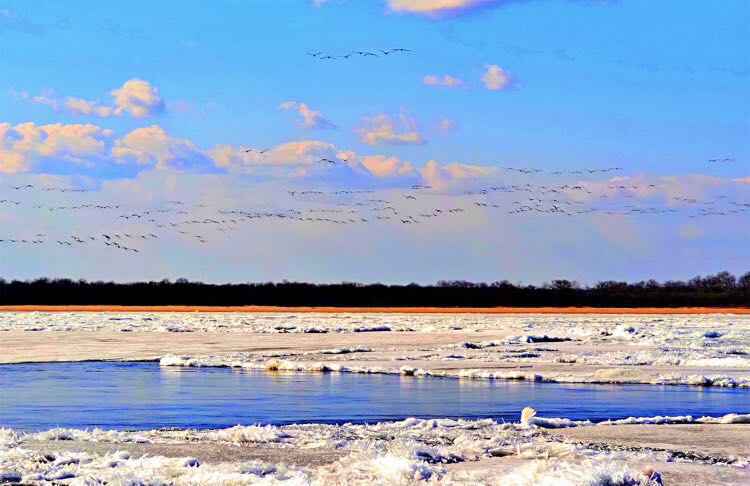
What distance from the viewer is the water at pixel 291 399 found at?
14914mm

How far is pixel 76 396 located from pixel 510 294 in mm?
97398

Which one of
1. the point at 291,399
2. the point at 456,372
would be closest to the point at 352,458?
the point at 291,399

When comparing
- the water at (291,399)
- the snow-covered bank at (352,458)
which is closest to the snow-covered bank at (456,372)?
the water at (291,399)

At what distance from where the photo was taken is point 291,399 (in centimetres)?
A: 1734

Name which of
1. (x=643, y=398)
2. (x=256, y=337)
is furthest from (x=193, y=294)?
(x=643, y=398)

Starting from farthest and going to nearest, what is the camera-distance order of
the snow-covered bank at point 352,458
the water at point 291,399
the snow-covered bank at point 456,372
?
the snow-covered bank at point 456,372 → the water at point 291,399 → the snow-covered bank at point 352,458

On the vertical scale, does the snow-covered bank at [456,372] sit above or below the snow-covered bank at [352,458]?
above

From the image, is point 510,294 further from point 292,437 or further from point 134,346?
point 292,437

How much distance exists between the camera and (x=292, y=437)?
12352mm

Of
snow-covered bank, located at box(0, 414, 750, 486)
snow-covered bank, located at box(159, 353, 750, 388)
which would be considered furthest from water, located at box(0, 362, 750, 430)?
snow-covered bank, located at box(0, 414, 750, 486)

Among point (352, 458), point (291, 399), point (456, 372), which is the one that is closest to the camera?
point (352, 458)

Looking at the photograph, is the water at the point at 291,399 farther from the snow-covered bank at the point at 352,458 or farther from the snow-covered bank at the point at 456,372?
the snow-covered bank at the point at 352,458

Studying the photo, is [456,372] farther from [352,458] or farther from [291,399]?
[352,458]

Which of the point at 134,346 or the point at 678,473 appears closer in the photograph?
the point at 678,473
